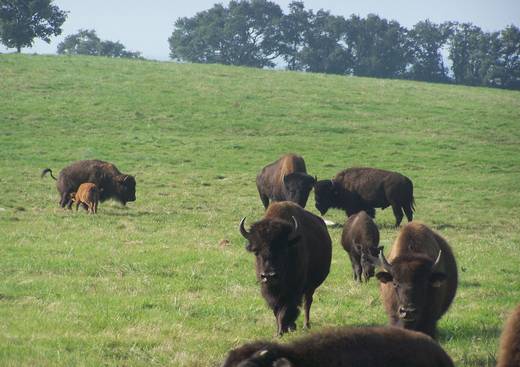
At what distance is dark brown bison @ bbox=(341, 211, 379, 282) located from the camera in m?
12.7

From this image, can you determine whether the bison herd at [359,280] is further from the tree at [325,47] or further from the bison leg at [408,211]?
the tree at [325,47]

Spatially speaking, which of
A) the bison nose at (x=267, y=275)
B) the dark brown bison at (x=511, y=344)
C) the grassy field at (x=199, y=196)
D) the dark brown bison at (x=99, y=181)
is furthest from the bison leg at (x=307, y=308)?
the dark brown bison at (x=99, y=181)

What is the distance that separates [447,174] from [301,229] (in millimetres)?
21094

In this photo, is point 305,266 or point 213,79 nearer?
point 305,266

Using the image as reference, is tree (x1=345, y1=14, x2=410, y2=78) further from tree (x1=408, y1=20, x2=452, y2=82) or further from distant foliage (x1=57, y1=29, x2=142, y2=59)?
distant foliage (x1=57, y1=29, x2=142, y2=59)

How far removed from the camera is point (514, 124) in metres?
41.5

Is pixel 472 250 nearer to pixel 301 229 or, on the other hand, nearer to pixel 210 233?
pixel 210 233

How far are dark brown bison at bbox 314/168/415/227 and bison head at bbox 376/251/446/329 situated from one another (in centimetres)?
1309

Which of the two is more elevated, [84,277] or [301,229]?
[301,229]

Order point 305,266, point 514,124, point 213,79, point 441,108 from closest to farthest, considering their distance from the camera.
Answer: point 305,266 → point 514,124 → point 441,108 → point 213,79

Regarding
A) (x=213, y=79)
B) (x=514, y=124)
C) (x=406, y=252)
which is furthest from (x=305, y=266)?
(x=213, y=79)

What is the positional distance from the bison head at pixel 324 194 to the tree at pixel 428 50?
2543 inches

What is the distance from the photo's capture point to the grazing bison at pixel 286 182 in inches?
829

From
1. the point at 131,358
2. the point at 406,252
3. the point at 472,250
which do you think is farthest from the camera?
Result: the point at 472,250
